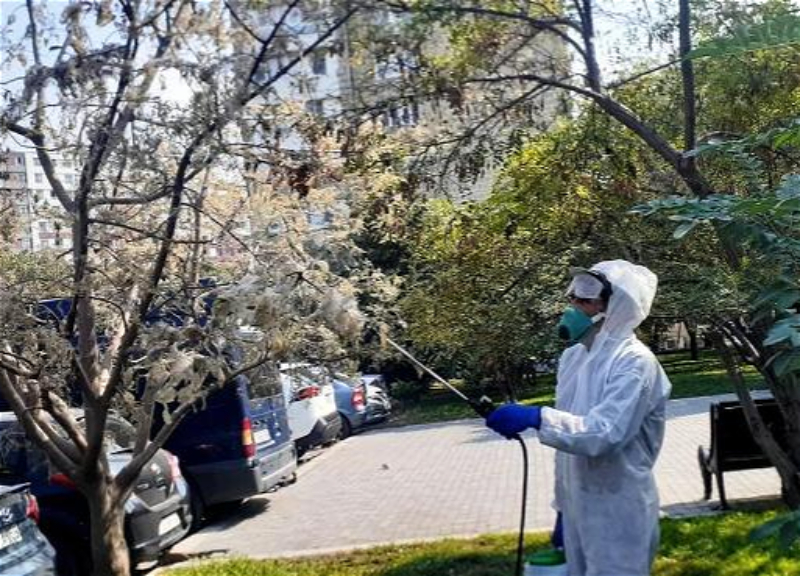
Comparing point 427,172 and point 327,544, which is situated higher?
point 427,172

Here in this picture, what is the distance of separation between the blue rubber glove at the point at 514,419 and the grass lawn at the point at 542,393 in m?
14.9

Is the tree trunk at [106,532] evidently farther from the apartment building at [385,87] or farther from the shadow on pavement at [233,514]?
the shadow on pavement at [233,514]

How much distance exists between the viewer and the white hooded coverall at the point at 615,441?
4.20 metres

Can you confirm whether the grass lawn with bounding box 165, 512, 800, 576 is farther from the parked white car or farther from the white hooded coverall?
the parked white car

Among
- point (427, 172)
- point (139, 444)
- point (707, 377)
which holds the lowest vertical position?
point (707, 377)

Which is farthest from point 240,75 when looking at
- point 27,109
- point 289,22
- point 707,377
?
point 707,377

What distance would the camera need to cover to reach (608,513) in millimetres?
4352

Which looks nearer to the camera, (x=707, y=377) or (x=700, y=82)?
(x=700, y=82)

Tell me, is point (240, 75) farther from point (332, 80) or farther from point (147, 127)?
point (332, 80)

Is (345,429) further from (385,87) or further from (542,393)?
(385,87)

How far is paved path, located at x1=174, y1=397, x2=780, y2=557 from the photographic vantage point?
33.0 ft

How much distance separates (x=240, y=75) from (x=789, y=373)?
12.3 ft

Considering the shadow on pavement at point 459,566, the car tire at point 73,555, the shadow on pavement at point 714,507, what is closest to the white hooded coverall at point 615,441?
the shadow on pavement at point 459,566

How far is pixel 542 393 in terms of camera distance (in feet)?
76.3
